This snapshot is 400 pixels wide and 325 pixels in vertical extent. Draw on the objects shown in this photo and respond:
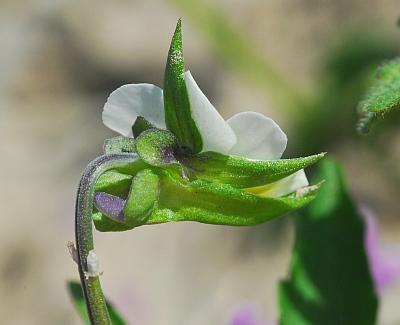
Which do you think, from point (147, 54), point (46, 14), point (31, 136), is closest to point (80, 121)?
point (31, 136)

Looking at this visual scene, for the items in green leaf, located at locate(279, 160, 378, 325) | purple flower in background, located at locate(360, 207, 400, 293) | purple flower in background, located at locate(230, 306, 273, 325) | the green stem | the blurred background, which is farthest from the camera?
the blurred background

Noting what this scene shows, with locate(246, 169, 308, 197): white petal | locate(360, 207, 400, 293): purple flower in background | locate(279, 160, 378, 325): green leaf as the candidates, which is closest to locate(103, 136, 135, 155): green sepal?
locate(246, 169, 308, 197): white petal

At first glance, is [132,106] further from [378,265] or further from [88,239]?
[378,265]

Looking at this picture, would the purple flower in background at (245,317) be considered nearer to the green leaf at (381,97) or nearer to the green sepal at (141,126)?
the green leaf at (381,97)

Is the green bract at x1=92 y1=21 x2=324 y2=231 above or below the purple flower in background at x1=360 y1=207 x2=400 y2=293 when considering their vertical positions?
above

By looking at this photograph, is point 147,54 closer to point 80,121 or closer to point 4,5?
point 80,121

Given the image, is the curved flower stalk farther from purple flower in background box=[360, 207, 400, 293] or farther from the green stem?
purple flower in background box=[360, 207, 400, 293]

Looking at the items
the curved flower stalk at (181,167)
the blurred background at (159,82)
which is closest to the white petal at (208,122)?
the curved flower stalk at (181,167)
